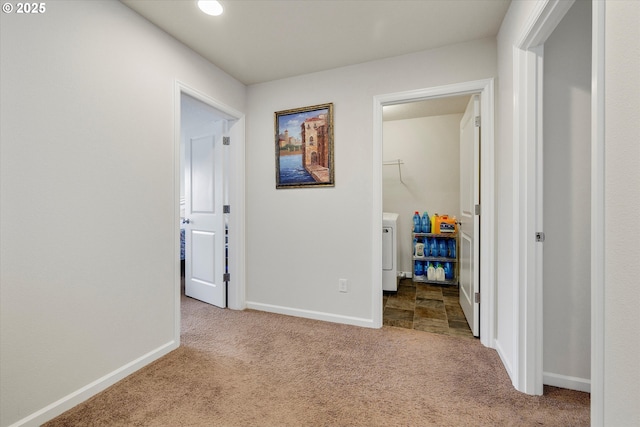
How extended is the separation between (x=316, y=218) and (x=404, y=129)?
8.27 feet

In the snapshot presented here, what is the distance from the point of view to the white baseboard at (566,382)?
5.33 feet

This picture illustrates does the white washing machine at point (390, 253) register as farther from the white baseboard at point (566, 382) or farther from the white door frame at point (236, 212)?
the white baseboard at point (566, 382)

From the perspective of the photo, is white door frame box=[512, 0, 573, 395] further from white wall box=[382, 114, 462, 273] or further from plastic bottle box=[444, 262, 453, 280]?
white wall box=[382, 114, 462, 273]

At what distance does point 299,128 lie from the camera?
2.77 meters

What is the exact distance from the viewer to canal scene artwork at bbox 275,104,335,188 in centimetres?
266

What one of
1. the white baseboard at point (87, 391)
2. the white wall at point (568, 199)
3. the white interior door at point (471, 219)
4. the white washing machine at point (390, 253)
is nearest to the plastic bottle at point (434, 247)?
the white washing machine at point (390, 253)

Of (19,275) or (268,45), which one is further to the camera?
(268,45)

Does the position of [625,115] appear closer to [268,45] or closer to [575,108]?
[575,108]

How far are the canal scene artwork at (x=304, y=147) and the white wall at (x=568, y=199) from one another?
162 cm

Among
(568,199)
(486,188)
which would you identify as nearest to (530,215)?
(568,199)

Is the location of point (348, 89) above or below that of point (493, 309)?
above

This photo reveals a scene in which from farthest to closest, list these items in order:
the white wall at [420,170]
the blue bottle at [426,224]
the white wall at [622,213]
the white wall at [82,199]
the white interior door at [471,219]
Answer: the white wall at [420,170] → the blue bottle at [426,224] → the white interior door at [471,219] → the white wall at [82,199] → the white wall at [622,213]

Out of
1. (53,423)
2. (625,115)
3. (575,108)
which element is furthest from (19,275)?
(575,108)

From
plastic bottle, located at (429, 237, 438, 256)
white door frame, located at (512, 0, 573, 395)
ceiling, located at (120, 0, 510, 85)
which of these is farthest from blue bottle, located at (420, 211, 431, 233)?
white door frame, located at (512, 0, 573, 395)
